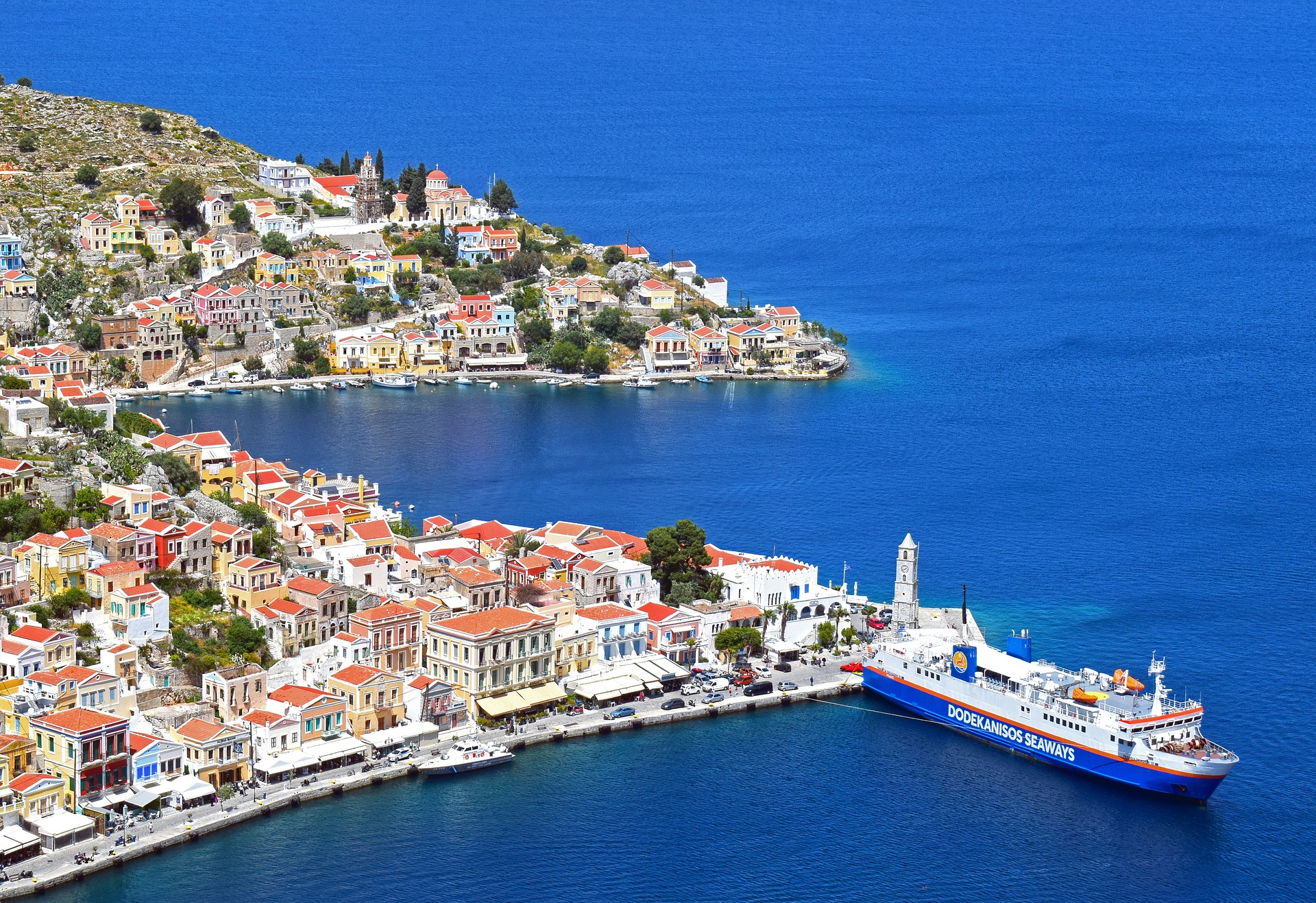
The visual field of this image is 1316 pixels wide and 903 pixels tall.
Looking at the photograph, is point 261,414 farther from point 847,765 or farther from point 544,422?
point 847,765

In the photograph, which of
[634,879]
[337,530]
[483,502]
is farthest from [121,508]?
[634,879]

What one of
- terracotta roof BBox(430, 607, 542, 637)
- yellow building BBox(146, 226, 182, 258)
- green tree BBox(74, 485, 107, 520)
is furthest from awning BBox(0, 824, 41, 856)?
yellow building BBox(146, 226, 182, 258)

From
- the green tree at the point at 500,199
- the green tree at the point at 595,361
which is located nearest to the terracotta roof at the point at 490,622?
the green tree at the point at 595,361

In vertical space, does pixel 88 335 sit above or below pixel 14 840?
above

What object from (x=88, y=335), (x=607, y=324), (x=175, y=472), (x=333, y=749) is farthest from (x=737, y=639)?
(x=607, y=324)

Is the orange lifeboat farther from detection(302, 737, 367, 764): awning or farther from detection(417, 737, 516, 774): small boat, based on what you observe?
detection(302, 737, 367, 764): awning

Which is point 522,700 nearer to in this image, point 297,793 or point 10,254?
point 297,793
